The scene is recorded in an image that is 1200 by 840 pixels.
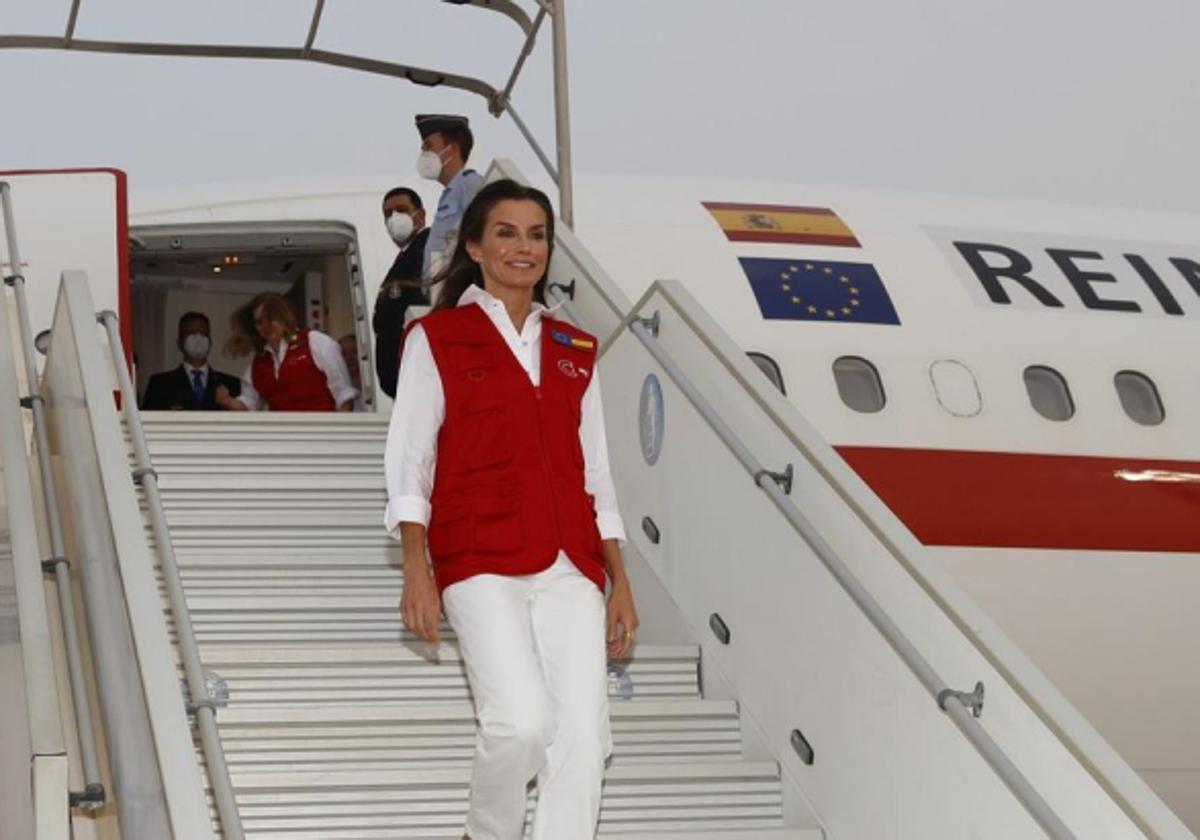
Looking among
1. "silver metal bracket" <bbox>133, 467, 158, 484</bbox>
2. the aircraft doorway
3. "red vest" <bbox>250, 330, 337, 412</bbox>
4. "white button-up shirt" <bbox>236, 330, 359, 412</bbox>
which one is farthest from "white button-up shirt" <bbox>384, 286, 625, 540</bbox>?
"red vest" <bbox>250, 330, 337, 412</bbox>

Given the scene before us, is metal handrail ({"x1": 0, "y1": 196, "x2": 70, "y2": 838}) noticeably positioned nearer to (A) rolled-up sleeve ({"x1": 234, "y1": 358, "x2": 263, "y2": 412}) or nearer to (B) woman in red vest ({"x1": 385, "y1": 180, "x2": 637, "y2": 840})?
(B) woman in red vest ({"x1": 385, "y1": 180, "x2": 637, "y2": 840})

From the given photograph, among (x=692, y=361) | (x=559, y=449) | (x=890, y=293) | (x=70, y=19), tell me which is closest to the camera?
(x=559, y=449)

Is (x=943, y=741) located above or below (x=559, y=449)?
below

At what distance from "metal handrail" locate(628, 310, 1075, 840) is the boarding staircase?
0.62 m

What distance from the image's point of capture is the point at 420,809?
4.64 m

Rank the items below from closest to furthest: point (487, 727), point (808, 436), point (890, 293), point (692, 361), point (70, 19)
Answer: point (487, 727)
point (808, 436)
point (692, 361)
point (70, 19)
point (890, 293)

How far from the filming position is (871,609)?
4469mm

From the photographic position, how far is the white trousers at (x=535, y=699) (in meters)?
4.08

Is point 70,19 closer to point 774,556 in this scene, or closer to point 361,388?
point 361,388

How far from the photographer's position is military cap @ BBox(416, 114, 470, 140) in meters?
8.03

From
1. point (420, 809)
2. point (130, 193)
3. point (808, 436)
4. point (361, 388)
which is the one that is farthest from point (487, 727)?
point (130, 193)

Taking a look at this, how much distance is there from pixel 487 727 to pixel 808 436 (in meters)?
1.30

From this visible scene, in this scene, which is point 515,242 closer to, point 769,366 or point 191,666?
point 191,666

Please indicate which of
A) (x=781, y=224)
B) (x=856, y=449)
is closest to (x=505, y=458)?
(x=856, y=449)
